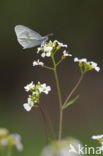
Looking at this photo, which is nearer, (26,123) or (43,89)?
(43,89)

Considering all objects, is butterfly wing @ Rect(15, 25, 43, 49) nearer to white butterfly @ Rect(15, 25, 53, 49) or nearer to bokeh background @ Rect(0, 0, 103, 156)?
white butterfly @ Rect(15, 25, 53, 49)

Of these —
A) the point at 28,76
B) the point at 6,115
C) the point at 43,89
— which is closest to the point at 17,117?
the point at 6,115

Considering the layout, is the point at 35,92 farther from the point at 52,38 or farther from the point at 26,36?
the point at 52,38

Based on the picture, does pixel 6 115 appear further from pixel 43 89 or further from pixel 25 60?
pixel 43 89

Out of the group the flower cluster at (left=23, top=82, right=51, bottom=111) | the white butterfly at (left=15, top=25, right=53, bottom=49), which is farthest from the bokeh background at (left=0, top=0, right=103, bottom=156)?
the flower cluster at (left=23, top=82, right=51, bottom=111)

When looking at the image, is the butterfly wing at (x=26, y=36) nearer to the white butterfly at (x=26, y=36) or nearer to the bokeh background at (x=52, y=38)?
the white butterfly at (x=26, y=36)

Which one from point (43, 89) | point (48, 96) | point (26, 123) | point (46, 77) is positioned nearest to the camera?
point (43, 89)

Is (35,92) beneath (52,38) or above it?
beneath

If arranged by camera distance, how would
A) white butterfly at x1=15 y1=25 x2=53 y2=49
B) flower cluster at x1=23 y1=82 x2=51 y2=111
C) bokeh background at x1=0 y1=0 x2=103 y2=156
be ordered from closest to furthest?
1. flower cluster at x1=23 y1=82 x2=51 y2=111
2. white butterfly at x1=15 y1=25 x2=53 y2=49
3. bokeh background at x1=0 y1=0 x2=103 y2=156

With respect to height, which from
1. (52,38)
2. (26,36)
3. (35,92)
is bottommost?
(35,92)

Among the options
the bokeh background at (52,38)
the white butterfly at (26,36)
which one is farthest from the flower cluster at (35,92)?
the bokeh background at (52,38)

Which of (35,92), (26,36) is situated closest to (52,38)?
(26,36)
